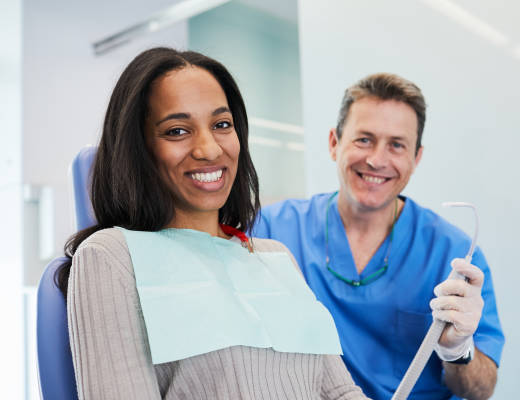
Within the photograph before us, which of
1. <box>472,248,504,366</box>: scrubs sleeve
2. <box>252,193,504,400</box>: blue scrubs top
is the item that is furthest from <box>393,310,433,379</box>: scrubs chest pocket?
<box>472,248,504,366</box>: scrubs sleeve

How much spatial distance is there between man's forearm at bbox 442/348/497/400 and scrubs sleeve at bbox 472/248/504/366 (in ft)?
0.05

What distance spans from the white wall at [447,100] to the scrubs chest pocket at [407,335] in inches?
11.1

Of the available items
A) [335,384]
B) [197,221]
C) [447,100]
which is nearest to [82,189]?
[197,221]

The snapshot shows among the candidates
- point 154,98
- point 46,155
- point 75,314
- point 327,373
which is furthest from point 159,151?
point 46,155

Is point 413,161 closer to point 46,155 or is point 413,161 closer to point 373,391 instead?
point 373,391

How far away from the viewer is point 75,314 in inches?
28.5

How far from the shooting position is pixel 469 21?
151 centimetres

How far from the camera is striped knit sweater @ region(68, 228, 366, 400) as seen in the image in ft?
2.34

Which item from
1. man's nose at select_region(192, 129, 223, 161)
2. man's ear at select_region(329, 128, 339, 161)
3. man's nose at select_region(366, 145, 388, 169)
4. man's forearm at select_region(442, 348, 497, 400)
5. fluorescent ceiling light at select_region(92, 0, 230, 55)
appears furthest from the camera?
fluorescent ceiling light at select_region(92, 0, 230, 55)

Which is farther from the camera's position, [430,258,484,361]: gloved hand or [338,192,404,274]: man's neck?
[338,192,404,274]: man's neck

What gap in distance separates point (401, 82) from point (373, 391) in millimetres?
716

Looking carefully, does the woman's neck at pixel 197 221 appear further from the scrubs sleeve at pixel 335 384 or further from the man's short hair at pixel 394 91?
the man's short hair at pixel 394 91

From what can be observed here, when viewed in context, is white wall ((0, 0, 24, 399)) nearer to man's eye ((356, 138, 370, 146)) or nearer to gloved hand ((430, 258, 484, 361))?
man's eye ((356, 138, 370, 146))

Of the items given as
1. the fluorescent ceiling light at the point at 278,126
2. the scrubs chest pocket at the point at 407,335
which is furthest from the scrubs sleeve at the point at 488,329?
the fluorescent ceiling light at the point at 278,126
